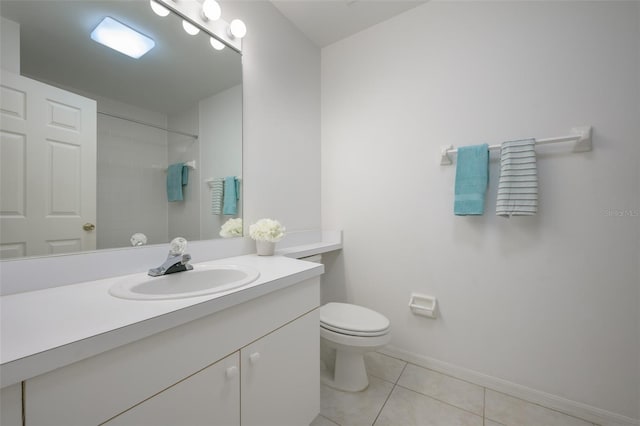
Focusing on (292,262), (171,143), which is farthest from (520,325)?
(171,143)

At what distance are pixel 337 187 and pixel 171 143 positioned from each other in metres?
→ 1.23

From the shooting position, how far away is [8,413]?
0.43m

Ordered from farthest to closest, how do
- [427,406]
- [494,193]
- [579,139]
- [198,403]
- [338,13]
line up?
[338,13]
[494,193]
[427,406]
[579,139]
[198,403]

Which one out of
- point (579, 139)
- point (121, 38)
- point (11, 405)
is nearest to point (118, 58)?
point (121, 38)

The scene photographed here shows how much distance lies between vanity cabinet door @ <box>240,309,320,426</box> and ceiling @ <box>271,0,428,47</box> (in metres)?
1.94

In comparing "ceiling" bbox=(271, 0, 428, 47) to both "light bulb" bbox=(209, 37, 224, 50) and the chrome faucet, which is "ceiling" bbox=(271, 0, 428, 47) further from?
the chrome faucet

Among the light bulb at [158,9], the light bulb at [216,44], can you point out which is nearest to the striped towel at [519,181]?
the light bulb at [216,44]

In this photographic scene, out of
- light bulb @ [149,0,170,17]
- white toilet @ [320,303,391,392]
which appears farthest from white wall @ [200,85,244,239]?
white toilet @ [320,303,391,392]

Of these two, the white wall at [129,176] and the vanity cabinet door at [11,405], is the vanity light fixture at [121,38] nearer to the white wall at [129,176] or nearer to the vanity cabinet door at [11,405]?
the white wall at [129,176]

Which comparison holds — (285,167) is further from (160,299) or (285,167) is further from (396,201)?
(160,299)

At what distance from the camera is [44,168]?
86 cm

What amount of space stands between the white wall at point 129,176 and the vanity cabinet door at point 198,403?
667 millimetres

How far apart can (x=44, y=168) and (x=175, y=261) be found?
53 centimetres

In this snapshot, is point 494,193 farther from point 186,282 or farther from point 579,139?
point 186,282
